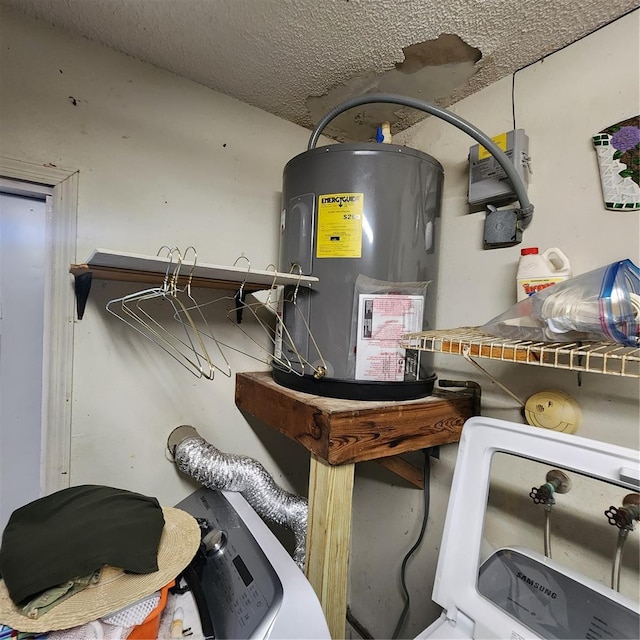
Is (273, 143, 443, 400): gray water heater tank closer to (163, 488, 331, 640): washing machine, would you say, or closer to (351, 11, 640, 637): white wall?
(351, 11, 640, 637): white wall

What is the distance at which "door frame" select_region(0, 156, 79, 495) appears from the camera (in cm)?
101

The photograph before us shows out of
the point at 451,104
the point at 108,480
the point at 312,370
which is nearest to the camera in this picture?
the point at 312,370

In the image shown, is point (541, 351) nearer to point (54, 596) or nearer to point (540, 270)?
point (540, 270)

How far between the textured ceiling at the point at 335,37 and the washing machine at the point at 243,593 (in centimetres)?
129

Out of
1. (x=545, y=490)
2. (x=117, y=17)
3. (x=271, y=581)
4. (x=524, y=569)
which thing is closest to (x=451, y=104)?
(x=117, y=17)

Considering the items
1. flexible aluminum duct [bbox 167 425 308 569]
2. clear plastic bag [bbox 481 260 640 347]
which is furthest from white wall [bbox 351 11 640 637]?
flexible aluminum duct [bbox 167 425 308 569]

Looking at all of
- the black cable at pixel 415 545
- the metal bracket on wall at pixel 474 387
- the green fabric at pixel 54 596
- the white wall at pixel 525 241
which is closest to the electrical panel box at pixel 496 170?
the white wall at pixel 525 241

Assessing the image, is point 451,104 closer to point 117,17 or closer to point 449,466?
point 117,17

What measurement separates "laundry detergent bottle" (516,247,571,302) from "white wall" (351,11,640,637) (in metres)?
0.06

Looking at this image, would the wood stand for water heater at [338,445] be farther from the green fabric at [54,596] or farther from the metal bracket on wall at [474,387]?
the green fabric at [54,596]

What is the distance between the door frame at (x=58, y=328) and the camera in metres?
1.01

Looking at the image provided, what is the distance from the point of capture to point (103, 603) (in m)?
0.60

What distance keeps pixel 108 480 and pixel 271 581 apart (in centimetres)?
67

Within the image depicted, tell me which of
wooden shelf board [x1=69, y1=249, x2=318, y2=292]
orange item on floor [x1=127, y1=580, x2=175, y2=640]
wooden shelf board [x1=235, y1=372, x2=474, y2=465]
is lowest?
orange item on floor [x1=127, y1=580, x2=175, y2=640]
